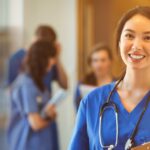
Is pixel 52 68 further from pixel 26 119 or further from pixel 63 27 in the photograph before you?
pixel 63 27

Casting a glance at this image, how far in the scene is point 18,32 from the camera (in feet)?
10.7

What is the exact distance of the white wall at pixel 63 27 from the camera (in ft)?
10.9

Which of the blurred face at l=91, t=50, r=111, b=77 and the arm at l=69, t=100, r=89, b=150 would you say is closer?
Answer: the arm at l=69, t=100, r=89, b=150

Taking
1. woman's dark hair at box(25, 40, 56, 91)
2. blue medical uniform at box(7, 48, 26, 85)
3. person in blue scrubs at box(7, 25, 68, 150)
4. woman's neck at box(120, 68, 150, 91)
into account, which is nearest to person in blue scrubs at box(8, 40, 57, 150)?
woman's dark hair at box(25, 40, 56, 91)

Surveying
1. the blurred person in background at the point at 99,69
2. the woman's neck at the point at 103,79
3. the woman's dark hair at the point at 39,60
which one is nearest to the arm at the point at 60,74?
the blurred person in background at the point at 99,69

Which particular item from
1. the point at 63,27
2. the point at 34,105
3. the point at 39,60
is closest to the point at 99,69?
the point at 39,60

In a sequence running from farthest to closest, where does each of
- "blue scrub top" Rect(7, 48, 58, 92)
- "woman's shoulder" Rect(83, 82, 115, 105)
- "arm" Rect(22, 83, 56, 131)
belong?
"blue scrub top" Rect(7, 48, 58, 92) < "arm" Rect(22, 83, 56, 131) < "woman's shoulder" Rect(83, 82, 115, 105)

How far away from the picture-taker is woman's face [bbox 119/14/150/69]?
1100 mm

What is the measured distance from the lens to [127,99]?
3.92ft

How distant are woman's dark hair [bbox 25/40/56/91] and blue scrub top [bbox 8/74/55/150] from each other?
41 millimetres

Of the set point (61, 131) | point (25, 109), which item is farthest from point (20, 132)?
point (61, 131)

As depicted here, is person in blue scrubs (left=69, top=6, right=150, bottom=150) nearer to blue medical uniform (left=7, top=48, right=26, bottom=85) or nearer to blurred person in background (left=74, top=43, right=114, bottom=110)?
blurred person in background (left=74, top=43, right=114, bottom=110)

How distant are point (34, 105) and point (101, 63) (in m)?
0.67

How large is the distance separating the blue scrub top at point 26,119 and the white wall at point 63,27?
1066mm
